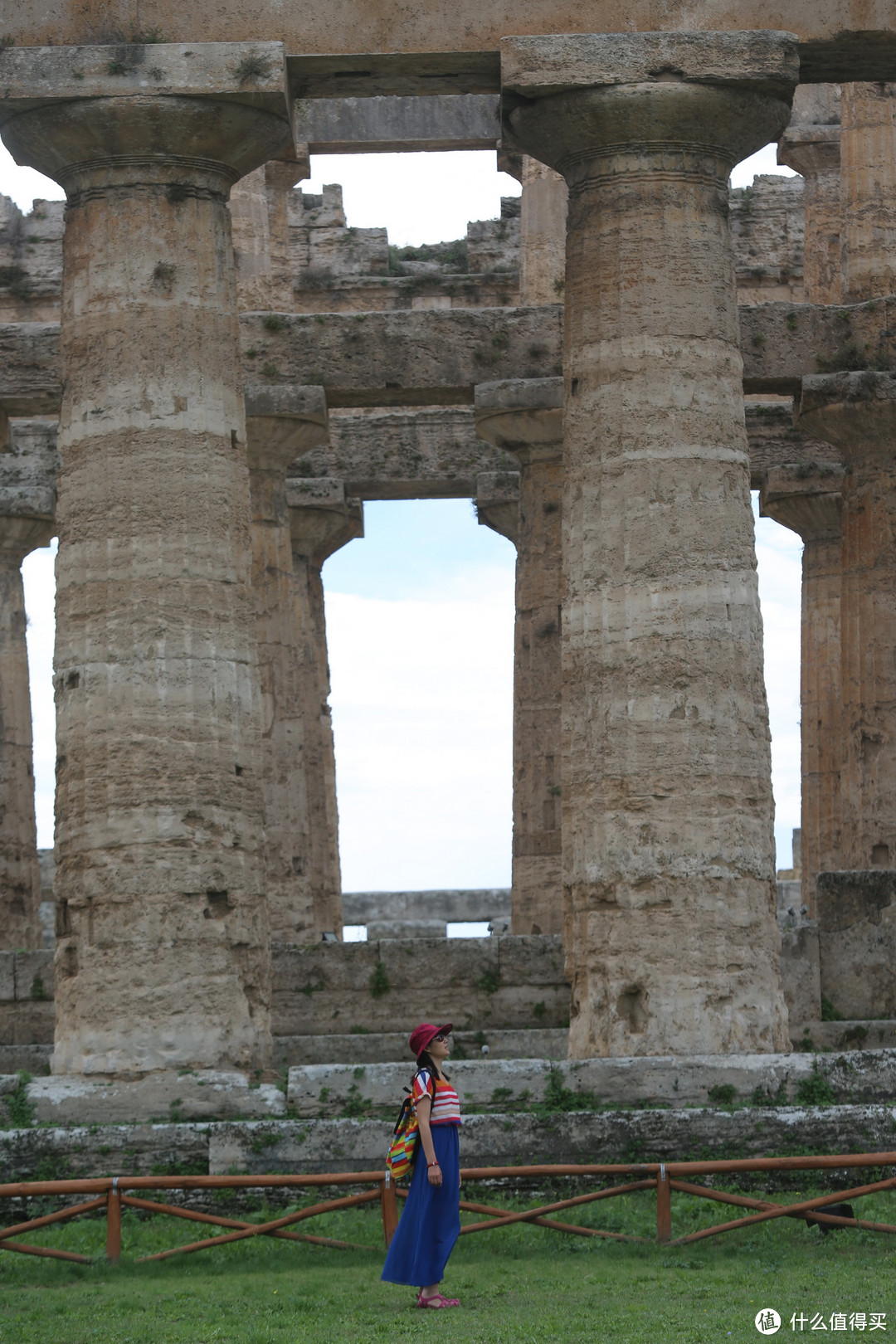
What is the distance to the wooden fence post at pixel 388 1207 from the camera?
39.4 feet

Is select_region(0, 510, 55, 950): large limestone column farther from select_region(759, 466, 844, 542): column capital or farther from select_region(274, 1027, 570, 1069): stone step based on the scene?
select_region(759, 466, 844, 542): column capital

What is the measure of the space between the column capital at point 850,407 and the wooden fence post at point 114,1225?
44.7 feet

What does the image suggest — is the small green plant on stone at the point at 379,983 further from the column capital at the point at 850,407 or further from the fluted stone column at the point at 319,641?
the column capital at the point at 850,407

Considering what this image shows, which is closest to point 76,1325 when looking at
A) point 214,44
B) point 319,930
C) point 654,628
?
point 654,628

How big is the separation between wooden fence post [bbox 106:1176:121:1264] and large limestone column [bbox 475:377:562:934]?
12.7m

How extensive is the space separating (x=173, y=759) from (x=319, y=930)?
11444 millimetres

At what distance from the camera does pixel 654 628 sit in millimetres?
16312

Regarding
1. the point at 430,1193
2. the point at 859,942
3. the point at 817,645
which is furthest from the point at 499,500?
the point at 430,1193

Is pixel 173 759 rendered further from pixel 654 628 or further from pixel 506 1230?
pixel 506 1230

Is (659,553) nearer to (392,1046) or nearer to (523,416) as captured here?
(392,1046)

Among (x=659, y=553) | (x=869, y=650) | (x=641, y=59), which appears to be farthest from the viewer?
(x=869, y=650)

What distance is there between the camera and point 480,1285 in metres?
11.5

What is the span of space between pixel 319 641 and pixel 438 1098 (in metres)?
18.3

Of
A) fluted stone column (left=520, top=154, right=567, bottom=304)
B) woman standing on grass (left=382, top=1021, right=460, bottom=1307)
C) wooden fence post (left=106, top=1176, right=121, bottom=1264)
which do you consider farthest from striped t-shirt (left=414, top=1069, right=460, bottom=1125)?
fluted stone column (left=520, top=154, right=567, bottom=304)
